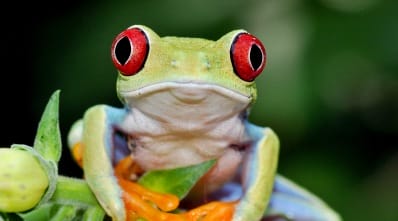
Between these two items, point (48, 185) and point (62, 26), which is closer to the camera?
point (48, 185)

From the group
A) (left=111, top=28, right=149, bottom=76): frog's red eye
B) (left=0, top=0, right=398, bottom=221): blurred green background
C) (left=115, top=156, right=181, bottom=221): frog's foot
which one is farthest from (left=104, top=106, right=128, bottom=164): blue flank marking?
(left=0, top=0, right=398, bottom=221): blurred green background

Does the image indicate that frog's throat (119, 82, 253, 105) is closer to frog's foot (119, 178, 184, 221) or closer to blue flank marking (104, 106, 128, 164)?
blue flank marking (104, 106, 128, 164)

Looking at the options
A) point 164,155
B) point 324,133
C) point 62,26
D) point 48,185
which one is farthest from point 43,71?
point 48,185

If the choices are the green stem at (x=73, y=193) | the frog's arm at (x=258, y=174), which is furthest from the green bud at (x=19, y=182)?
the frog's arm at (x=258, y=174)

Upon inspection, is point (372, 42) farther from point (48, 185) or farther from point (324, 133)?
point (48, 185)

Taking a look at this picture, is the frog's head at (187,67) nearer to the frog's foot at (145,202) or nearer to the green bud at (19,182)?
the frog's foot at (145,202)
